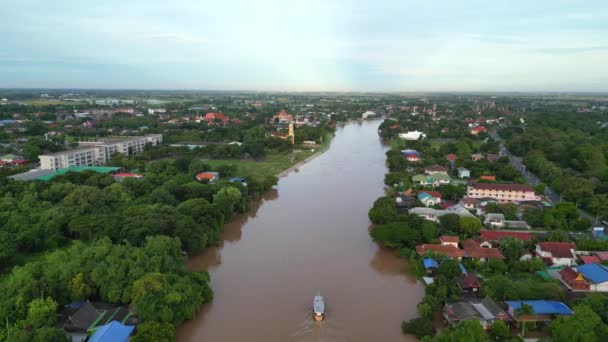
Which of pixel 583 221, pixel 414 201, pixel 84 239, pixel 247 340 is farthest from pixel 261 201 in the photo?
pixel 583 221

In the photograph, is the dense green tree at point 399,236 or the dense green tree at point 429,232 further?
the dense green tree at point 429,232

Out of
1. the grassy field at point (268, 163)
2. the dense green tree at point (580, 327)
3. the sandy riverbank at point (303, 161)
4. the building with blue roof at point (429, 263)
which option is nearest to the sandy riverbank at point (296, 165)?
the sandy riverbank at point (303, 161)

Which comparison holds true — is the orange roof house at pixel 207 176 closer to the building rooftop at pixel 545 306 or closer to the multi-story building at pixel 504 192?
the multi-story building at pixel 504 192

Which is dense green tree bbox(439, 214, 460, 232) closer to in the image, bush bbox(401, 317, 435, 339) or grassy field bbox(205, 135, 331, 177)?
bush bbox(401, 317, 435, 339)

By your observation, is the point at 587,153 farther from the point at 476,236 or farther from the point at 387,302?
the point at 387,302

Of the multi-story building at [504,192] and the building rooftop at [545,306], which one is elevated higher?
the multi-story building at [504,192]

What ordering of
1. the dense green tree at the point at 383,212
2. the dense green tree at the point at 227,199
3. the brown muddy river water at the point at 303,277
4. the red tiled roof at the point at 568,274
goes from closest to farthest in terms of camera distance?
1. the brown muddy river water at the point at 303,277
2. the red tiled roof at the point at 568,274
3. the dense green tree at the point at 383,212
4. the dense green tree at the point at 227,199

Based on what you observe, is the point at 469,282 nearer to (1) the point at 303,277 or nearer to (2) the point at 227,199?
(1) the point at 303,277
